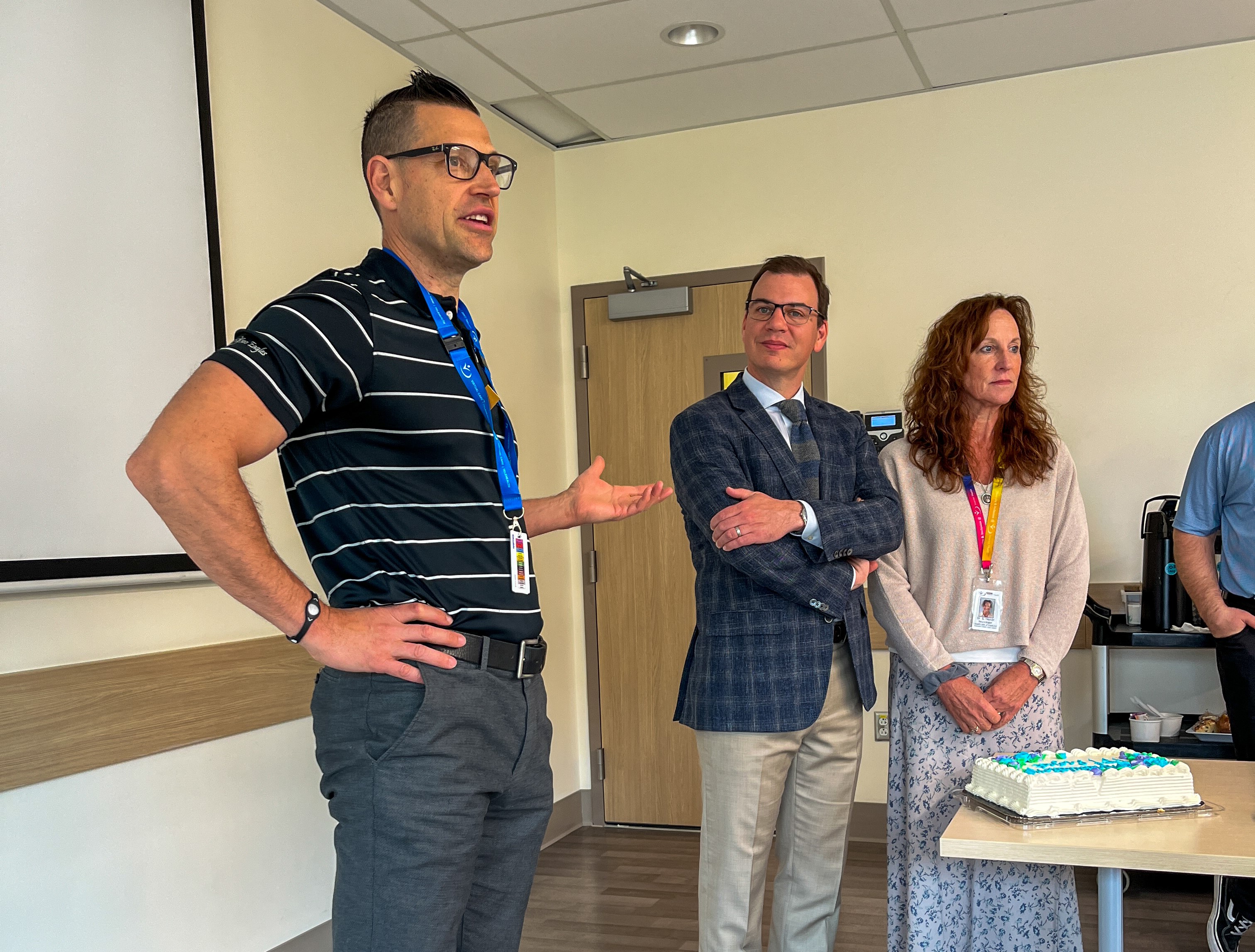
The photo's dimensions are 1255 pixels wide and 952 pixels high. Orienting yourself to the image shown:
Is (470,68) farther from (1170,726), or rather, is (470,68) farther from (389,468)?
(1170,726)

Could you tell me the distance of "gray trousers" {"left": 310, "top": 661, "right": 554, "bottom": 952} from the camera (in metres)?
1.45

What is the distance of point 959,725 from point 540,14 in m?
2.54

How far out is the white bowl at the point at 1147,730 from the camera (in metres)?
3.68

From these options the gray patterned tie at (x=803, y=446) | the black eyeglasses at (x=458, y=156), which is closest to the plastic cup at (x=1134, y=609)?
the gray patterned tie at (x=803, y=446)

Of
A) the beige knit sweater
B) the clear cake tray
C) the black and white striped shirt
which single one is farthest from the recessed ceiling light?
the clear cake tray

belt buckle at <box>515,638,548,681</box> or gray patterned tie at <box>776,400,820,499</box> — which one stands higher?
gray patterned tie at <box>776,400,820,499</box>

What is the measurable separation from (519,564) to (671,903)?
261 cm

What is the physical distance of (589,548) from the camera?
4922 mm

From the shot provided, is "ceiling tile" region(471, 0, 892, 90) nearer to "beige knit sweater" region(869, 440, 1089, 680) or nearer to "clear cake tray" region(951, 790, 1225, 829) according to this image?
"beige knit sweater" region(869, 440, 1089, 680)

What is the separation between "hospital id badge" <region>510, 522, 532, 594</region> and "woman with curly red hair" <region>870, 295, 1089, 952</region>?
1.19 metres

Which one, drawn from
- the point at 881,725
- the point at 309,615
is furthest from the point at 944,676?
the point at 881,725

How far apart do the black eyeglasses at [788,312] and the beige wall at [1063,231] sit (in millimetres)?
1972

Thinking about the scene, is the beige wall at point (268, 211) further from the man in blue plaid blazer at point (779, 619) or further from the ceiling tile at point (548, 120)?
the man in blue plaid blazer at point (779, 619)

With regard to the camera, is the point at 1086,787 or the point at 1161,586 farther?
the point at 1161,586
